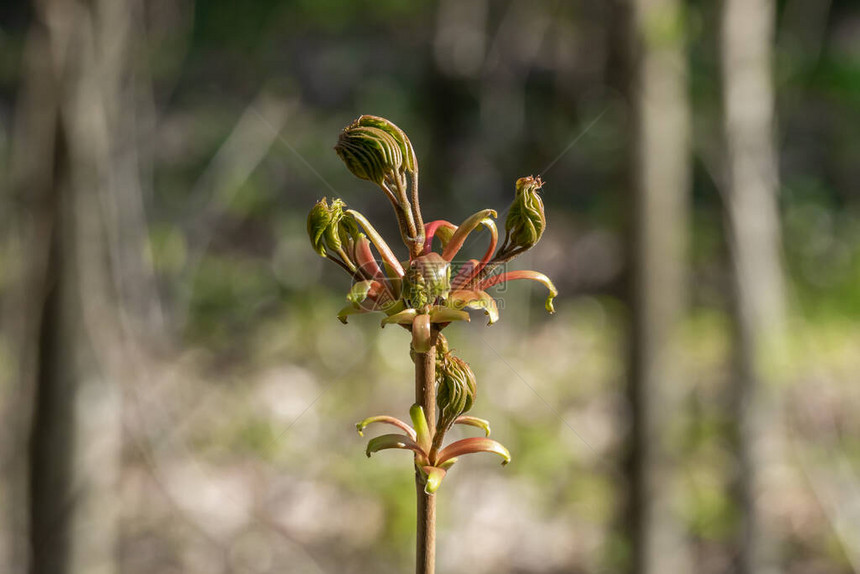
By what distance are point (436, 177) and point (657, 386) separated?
337 centimetres

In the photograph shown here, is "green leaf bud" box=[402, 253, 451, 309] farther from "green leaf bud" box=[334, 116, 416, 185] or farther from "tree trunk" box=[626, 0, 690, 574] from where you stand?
"tree trunk" box=[626, 0, 690, 574]

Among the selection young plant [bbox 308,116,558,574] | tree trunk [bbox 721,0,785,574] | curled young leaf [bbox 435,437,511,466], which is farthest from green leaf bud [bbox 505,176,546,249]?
tree trunk [bbox 721,0,785,574]

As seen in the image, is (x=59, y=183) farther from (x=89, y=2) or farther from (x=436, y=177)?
(x=436, y=177)

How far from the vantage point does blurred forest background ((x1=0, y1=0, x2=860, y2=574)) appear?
193 cm

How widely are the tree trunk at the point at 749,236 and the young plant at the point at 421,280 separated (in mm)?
1957

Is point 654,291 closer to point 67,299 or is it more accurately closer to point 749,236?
point 749,236

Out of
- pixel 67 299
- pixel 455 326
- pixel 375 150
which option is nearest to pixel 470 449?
pixel 375 150

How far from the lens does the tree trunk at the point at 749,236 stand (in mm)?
2127

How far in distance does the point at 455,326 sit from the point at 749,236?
5.17ft

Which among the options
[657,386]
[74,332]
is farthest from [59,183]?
[657,386]

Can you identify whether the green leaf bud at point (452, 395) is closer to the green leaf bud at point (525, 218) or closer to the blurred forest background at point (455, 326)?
the green leaf bud at point (525, 218)

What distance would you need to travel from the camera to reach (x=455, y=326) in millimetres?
3457

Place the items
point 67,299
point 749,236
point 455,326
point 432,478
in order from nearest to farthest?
point 432,478
point 67,299
point 749,236
point 455,326

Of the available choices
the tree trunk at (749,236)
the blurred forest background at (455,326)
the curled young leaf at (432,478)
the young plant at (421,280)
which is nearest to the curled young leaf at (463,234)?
the young plant at (421,280)
